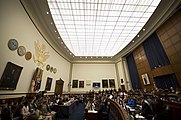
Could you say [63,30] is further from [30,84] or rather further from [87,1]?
[30,84]

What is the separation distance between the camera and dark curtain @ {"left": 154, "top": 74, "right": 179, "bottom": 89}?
7980mm

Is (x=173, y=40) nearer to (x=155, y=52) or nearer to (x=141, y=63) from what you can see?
(x=155, y=52)

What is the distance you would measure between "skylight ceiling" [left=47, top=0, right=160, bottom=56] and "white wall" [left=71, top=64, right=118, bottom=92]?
271 inches

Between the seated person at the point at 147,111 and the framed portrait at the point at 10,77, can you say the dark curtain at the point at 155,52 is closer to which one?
the seated person at the point at 147,111

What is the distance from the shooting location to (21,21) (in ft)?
19.2

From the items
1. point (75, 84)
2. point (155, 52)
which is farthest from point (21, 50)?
point (75, 84)

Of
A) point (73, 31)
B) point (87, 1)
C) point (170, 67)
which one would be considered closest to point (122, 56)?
point (170, 67)

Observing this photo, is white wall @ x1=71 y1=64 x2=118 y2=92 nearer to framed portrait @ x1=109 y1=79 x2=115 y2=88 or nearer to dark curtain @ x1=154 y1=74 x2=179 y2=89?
framed portrait @ x1=109 y1=79 x2=115 y2=88

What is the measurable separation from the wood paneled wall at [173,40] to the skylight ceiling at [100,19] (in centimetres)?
175

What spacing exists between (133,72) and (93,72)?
23.0 feet

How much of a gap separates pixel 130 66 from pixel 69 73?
1010cm

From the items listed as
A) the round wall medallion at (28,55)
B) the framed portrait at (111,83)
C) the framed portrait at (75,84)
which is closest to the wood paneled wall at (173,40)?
the framed portrait at (111,83)

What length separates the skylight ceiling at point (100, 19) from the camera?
6926 mm

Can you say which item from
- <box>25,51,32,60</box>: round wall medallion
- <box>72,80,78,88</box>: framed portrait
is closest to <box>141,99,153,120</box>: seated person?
<box>25,51,32,60</box>: round wall medallion
